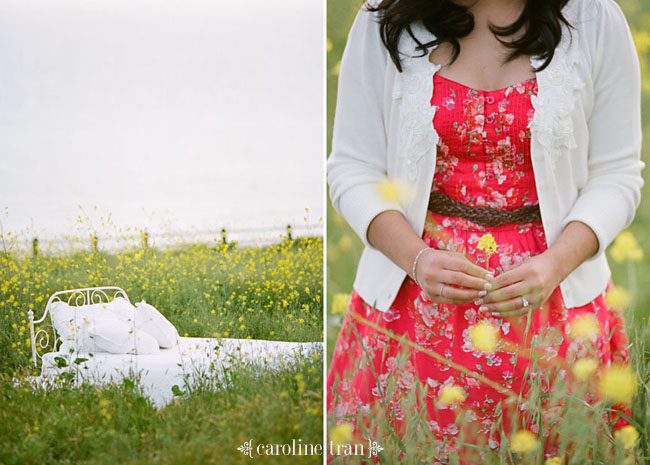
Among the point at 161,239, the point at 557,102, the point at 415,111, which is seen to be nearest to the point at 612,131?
the point at 557,102

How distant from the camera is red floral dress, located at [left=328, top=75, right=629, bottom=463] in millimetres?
1095

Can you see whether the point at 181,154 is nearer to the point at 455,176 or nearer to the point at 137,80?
the point at 137,80

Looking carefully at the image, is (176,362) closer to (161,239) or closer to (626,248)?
(161,239)

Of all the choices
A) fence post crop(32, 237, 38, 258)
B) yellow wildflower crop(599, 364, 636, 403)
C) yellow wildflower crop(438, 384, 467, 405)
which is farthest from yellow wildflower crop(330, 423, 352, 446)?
fence post crop(32, 237, 38, 258)

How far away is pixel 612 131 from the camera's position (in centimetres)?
113

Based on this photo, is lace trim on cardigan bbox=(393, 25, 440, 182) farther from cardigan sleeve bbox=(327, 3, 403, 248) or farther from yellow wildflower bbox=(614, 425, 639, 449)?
yellow wildflower bbox=(614, 425, 639, 449)

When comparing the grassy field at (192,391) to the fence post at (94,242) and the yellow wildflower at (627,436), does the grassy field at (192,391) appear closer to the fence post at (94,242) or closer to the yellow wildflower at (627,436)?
the fence post at (94,242)

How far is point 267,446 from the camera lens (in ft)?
4.98

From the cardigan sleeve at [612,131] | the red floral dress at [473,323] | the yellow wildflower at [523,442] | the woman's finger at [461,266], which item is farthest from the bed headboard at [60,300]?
the cardigan sleeve at [612,131]

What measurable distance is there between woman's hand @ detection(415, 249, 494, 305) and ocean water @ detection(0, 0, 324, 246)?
541 mm

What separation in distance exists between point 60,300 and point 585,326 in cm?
133

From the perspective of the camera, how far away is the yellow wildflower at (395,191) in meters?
1.17

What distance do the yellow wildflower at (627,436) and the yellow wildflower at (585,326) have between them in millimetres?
252

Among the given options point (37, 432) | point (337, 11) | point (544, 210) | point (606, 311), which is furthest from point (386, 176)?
point (37, 432)
